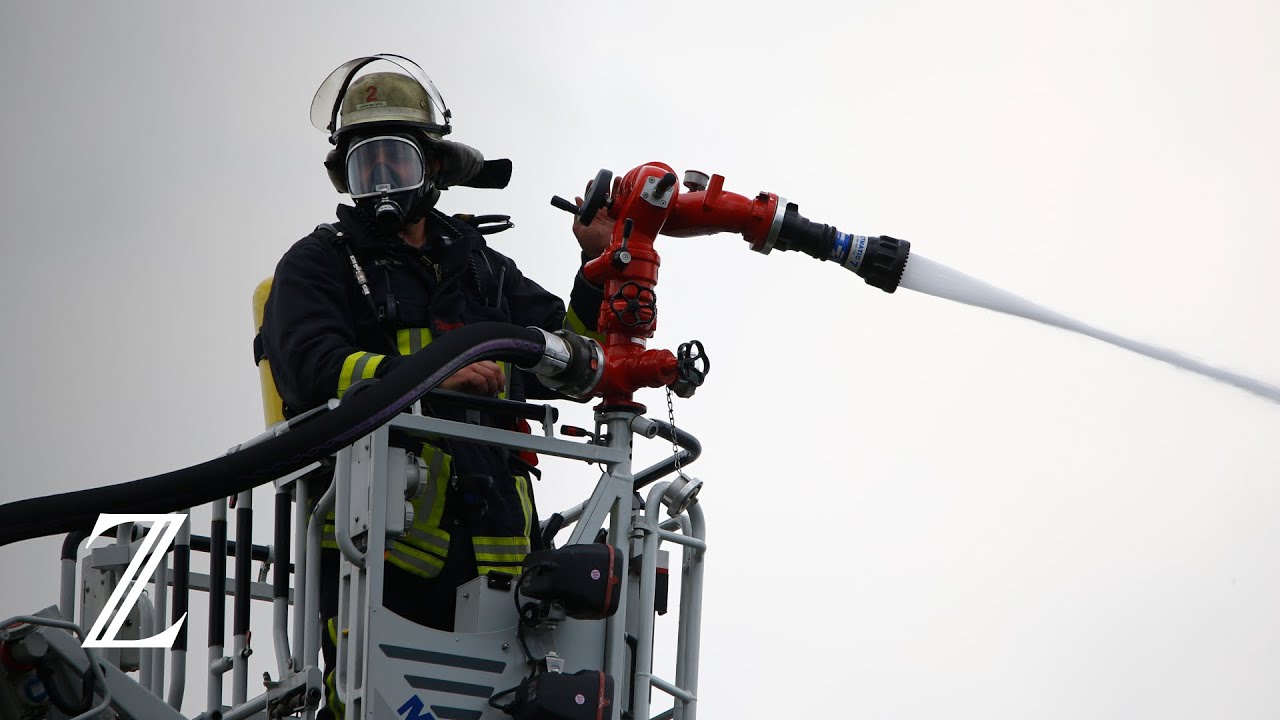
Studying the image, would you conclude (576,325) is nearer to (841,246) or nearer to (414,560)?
(841,246)

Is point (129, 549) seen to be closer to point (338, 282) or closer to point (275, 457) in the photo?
point (338, 282)

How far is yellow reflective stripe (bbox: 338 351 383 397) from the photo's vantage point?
20.4 ft

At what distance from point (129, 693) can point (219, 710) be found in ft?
1.66

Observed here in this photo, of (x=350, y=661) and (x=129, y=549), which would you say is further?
(x=129, y=549)

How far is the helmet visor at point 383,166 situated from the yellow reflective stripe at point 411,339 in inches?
27.1

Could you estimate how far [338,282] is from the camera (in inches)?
266

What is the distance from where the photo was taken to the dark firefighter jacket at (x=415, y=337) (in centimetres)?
635

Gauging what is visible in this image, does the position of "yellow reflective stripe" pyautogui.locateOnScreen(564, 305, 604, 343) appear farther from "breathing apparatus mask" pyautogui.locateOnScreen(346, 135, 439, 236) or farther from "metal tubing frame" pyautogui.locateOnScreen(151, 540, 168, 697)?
"metal tubing frame" pyautogui.locateOnScreen(151, 540, 168, 697)

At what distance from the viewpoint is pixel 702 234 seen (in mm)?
7379

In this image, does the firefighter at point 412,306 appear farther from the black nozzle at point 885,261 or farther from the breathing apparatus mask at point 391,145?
the black nozzle at point 885,261

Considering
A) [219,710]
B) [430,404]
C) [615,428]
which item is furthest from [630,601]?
[219,710]

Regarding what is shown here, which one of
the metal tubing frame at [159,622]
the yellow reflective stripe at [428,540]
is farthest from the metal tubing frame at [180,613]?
the yellow reflective stripe at [428,540]

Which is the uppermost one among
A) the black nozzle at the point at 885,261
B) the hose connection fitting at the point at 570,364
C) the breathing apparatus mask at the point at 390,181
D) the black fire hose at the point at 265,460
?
the breathing apparatus mask at the point at 390,181

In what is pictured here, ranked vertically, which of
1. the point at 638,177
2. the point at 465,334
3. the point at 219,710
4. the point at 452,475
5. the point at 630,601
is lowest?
the point at 219,710
